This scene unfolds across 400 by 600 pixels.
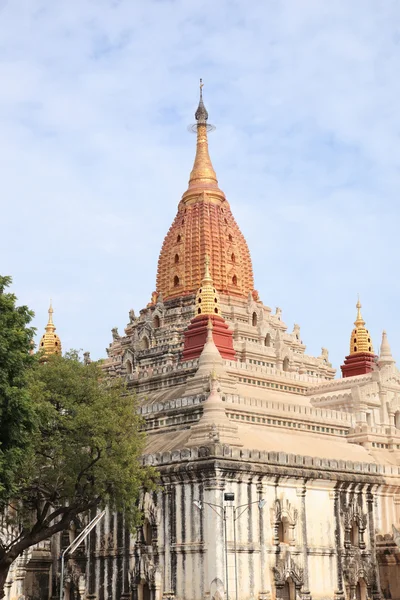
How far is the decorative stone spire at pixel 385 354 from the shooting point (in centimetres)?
6569

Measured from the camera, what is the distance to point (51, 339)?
8200cm

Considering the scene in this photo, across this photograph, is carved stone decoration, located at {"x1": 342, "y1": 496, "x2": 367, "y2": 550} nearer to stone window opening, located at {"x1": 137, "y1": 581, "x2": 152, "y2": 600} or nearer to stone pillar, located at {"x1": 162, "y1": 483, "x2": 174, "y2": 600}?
stone pillar, located at {"x1": 162, "y1": 483, "x2": 174, "y2": 600}

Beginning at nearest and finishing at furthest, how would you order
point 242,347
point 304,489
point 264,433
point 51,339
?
point 304,489 < point 264,433 < point 242,347 < point 51,339

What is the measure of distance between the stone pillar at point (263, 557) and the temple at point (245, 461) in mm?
59

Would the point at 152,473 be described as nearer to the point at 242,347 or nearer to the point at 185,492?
the point at 185,492

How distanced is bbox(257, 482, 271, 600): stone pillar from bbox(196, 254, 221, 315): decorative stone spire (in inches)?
725

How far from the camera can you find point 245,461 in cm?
4597

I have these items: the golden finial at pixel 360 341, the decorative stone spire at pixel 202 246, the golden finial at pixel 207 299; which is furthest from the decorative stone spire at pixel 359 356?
the golden finial at pixel 207 299

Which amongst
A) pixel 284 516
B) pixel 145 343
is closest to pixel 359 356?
pixel 145 343

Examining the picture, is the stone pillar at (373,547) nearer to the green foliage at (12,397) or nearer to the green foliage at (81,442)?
the green foliage at (81,442)

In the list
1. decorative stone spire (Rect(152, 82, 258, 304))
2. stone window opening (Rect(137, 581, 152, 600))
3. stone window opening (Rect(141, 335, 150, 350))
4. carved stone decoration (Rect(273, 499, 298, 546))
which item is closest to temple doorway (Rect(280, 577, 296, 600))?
carved stone decoration (Rect(273, 499, 298, 546))

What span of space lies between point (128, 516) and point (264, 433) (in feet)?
36.7

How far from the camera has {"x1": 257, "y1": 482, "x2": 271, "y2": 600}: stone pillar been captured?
45328 mm

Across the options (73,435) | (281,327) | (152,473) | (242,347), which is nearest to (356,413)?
(242,347)
